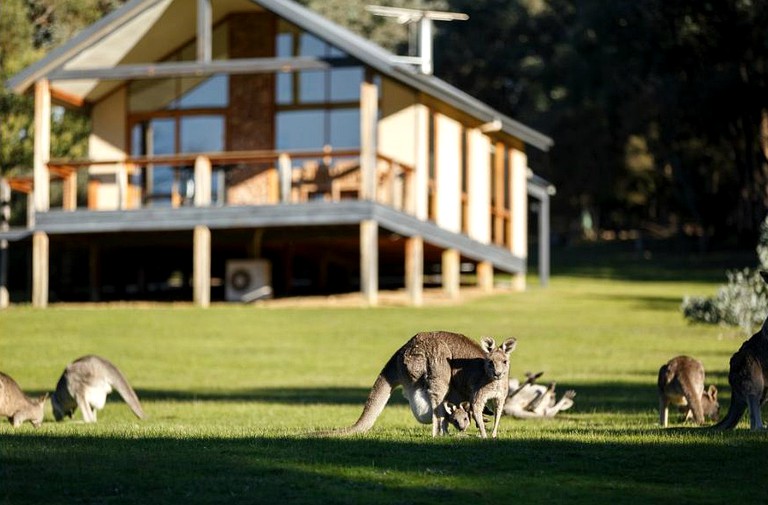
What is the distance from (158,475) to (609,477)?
2950mm

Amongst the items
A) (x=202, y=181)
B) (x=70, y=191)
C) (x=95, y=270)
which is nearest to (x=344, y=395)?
(x=202, y=181)

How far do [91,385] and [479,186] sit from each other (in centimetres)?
2315

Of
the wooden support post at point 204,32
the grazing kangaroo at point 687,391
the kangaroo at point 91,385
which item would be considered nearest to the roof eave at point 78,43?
the wooden support post at point 204,32

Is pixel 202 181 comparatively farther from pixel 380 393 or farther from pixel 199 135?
pixel 380 393

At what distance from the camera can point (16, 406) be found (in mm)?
14523

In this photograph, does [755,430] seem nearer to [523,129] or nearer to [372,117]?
[372,117]

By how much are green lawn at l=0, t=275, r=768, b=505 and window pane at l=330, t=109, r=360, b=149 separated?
15.6 feet

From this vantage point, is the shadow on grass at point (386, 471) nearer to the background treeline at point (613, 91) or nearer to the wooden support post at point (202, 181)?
the wooden support post at point (202, 181)

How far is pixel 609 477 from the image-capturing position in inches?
389

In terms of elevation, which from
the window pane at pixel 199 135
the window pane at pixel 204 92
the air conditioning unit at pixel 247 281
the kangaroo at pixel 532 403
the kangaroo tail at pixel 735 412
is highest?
the window pane at pixel 204 92

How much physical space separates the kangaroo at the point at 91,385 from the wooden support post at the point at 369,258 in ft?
52.0

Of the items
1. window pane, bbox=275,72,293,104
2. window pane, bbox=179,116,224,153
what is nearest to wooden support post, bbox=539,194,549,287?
window pane, bbox=275,72,293,104

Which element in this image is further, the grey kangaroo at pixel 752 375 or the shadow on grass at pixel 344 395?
the shadow on grass at pixel 344 395

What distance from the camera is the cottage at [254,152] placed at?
32156 millimetres
